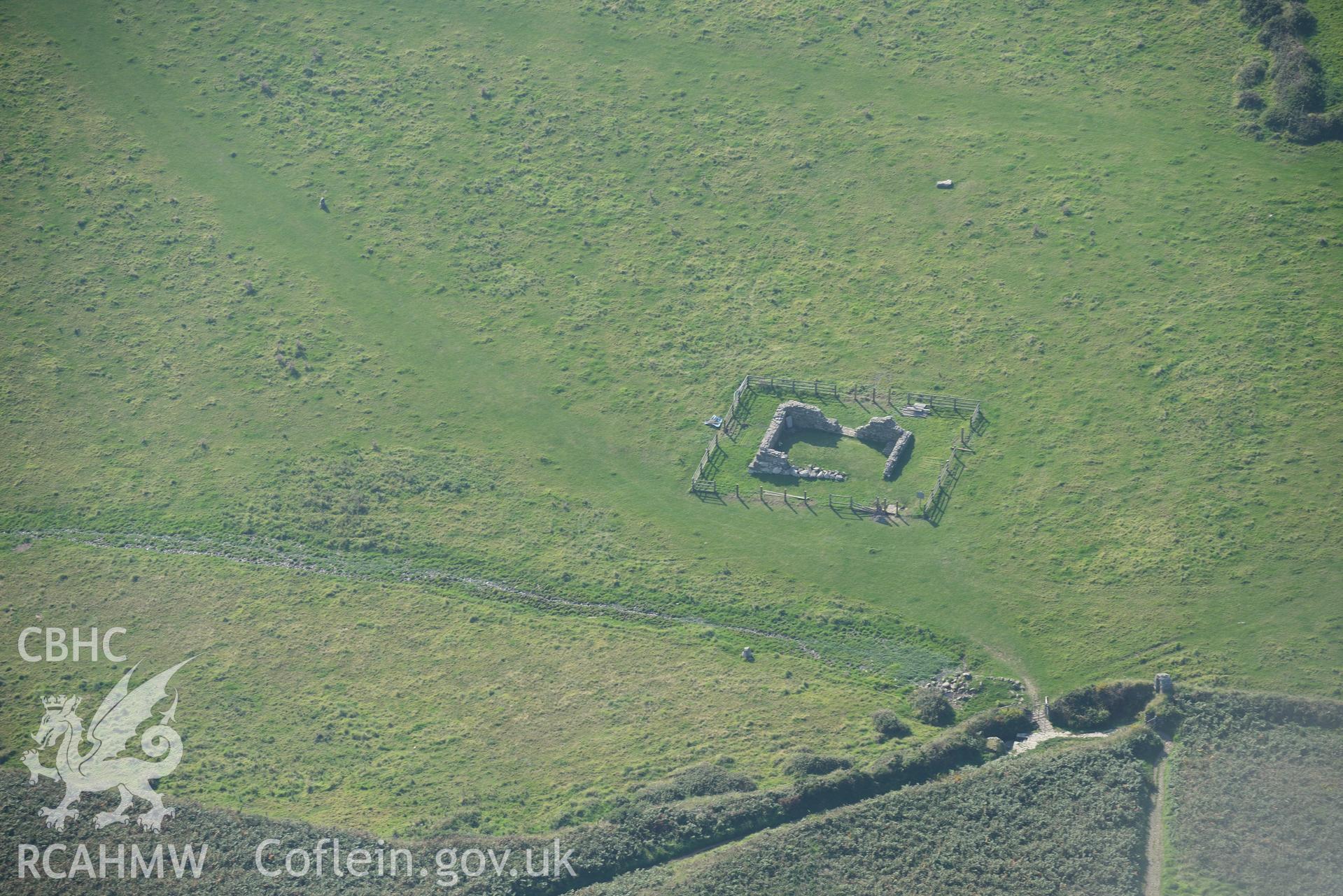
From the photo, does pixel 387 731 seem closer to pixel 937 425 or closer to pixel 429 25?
pixel 937 425

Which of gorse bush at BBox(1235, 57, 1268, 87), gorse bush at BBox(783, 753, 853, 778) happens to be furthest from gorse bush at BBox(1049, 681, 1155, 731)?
gorse bush at BBox(1235, 57, 1268, 87)

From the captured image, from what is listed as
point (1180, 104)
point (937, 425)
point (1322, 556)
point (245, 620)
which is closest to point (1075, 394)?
point (937, 425)

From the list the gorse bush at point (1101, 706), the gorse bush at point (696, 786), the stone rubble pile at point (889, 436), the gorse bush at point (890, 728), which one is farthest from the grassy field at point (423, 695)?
the stone rubble pile at point (889, 436)

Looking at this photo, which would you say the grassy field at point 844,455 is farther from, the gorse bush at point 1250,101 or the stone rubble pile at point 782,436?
the gorse bush at point 1250,101

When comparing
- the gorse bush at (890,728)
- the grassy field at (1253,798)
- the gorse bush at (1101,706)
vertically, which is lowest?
the grassy field at (1253,798)

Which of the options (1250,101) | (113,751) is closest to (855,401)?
(1250,101)

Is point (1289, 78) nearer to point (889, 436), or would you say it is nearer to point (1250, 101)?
point (1250, 101)
